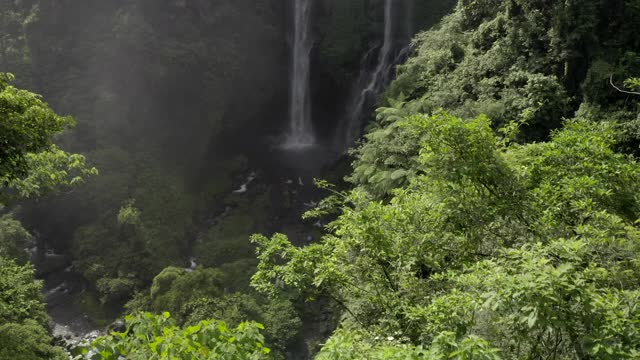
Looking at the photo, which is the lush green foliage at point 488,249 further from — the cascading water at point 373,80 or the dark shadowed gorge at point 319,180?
the cascading water at point 373,80

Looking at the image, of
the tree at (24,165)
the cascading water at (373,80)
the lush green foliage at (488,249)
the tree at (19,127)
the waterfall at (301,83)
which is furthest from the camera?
the waterfall at (301,83)

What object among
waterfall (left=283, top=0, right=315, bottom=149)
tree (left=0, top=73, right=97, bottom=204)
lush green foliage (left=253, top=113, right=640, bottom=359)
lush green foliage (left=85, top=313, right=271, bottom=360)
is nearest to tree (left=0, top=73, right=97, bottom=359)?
tree (left=0, top=73, right=97, bottom=204)

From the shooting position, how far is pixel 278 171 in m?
35.7

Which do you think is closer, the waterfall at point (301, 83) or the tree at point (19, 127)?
the tree at point (19, 127)

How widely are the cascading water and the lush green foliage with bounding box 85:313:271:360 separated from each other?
2976 cm

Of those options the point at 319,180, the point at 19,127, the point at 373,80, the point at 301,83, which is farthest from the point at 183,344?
the point at 301,83

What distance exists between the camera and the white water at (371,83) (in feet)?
111

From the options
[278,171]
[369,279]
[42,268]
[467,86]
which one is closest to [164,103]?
[278,171]

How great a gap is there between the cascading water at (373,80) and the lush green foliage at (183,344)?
2976 centimetres

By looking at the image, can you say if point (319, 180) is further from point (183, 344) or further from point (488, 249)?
point (183, 344)

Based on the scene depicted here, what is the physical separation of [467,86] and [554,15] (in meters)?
4.03

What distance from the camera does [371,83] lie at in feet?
114

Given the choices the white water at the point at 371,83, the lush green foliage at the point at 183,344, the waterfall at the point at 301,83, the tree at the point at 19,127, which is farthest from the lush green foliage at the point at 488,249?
the waterfall at the point at 301,83

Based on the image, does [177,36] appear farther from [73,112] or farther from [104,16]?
[73,112]
